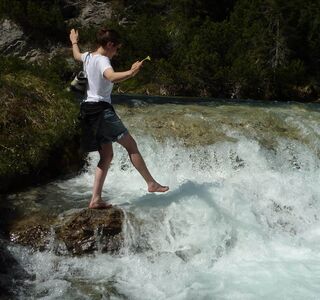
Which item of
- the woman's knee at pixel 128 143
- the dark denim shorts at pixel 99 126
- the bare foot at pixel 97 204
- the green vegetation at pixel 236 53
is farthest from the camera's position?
the green vegetation at pixel 236 53

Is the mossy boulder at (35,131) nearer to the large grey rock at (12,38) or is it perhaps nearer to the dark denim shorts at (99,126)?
the dark denim shorts at (99,126)

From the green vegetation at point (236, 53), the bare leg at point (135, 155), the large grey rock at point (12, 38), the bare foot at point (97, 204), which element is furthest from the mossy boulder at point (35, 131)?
the large grey rock at point (12, 38)

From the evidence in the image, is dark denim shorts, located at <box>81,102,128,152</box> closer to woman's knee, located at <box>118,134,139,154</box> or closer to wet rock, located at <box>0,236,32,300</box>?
woman's knee, located at <box>118,134,139,154</box>

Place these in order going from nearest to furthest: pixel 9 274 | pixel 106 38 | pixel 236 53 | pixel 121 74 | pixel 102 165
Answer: pixel 121 74 → pixel 9 274 → pixel 106 38 → pixel 102 165 → pixel 236 53

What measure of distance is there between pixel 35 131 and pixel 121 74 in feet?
8.62

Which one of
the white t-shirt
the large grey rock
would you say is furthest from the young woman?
the large grey rock

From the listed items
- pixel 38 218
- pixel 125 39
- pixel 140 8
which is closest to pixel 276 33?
pixel 125 39

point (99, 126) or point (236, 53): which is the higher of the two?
point (99, 126)

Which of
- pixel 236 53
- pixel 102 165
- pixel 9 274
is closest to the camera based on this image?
pixel 9 274

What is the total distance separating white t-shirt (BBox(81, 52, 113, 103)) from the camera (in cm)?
482

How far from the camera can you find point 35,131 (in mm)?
6773

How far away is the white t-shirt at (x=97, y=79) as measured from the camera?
15.8ft

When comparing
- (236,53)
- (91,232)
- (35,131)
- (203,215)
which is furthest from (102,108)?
(236,53)

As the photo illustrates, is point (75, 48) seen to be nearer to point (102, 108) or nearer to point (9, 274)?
point (102, 108)
